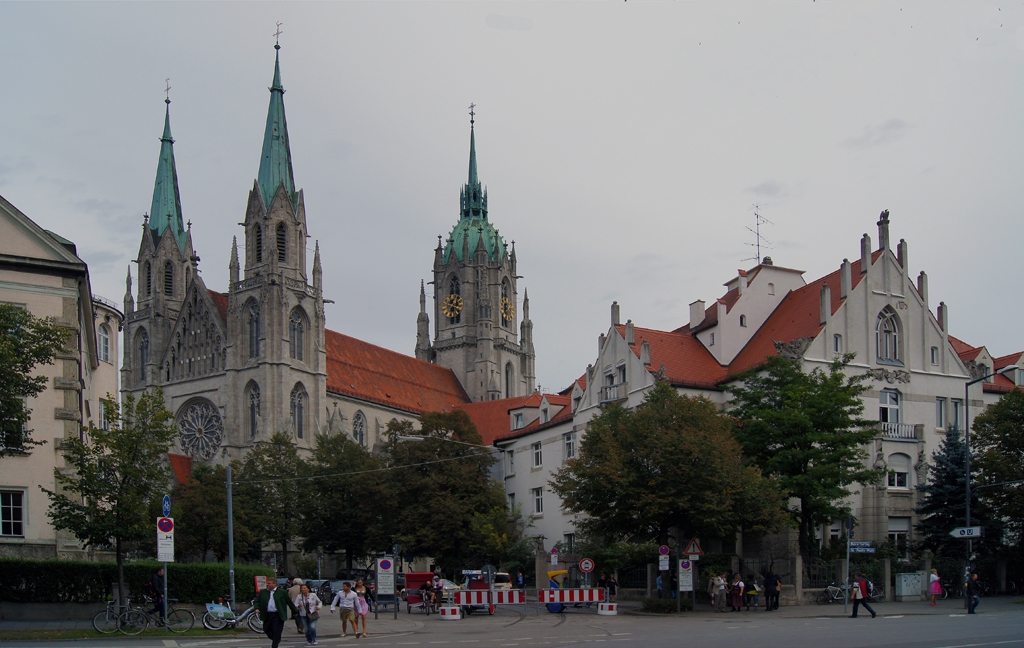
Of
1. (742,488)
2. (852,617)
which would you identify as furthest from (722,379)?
(852,617)

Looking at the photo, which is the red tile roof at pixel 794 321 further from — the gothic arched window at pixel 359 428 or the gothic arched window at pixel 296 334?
the gothic arched window at pixel 359 428

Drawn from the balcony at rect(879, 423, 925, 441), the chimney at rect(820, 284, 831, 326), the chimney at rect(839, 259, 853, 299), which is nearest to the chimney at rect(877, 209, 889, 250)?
the chimney at rect(839, 259, 853, 299)

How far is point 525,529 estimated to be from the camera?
199ft

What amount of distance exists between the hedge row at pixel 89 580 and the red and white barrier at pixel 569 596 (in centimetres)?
927

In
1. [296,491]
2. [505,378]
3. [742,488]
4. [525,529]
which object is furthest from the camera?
[505,378]

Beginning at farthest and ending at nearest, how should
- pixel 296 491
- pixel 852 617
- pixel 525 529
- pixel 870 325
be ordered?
pixel 296 491 → pixel 525 529 → pixel 870 325 → pixel 852 617

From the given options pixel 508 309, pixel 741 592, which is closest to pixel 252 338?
pixel 508 309

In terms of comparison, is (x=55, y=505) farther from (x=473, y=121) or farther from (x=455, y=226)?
(x=473, y=121)

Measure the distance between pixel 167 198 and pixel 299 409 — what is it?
26.7 meters

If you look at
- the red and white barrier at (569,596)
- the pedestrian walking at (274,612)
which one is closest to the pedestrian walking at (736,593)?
the red and white barrier at (569,596)

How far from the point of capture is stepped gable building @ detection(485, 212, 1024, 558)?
47.5m

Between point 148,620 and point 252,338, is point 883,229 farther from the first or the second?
point 252,338

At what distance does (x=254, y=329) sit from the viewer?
87.2 metres

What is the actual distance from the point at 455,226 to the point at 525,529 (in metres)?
72.5
